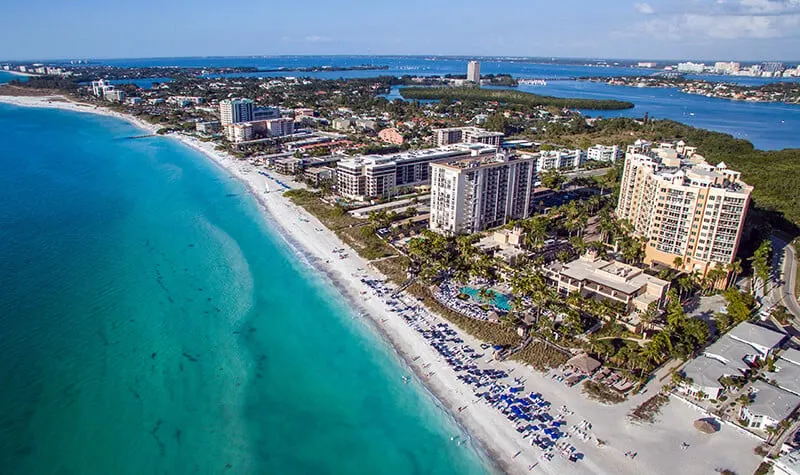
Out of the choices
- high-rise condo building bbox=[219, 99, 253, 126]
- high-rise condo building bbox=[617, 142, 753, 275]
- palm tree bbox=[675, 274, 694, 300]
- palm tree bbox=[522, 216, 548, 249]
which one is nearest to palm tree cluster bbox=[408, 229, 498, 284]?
palm tree bbox=[522, 216, 548, 249]

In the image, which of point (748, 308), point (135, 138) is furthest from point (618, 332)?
point (135, 138)

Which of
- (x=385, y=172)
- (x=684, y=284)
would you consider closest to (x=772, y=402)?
(x=684, y=284)

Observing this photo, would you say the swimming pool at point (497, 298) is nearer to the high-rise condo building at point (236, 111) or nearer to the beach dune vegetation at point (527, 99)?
the high-rise condo building at point (236, 111)

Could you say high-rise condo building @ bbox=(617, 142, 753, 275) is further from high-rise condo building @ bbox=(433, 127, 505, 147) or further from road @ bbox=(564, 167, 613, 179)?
high-rise condo building @ bbox=(433, 127, 505, 147)

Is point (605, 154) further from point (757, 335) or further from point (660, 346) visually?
point (660, 346)

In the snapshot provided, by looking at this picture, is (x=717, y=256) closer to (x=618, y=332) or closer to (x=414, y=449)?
(x=618, y=332)
